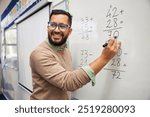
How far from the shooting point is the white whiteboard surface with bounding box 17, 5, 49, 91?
7.26ft

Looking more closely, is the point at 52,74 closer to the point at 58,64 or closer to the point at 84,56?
the point at 58,64

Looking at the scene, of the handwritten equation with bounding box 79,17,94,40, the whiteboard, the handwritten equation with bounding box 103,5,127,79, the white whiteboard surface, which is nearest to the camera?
the whiteboard

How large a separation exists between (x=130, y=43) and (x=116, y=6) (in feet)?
0.74

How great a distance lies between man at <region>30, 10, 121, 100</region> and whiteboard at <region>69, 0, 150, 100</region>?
0.30ft

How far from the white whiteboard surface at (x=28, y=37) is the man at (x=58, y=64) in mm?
852

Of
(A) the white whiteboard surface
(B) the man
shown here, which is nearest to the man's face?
(B) the man

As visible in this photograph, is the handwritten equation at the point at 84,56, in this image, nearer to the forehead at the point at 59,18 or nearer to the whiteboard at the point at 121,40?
the whiteboard at the point at 121,40

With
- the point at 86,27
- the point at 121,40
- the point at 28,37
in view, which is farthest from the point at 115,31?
the point at 28,37

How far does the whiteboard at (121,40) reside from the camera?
3.38 feet

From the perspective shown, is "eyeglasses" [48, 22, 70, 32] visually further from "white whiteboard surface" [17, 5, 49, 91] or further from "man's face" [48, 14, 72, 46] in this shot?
"white whiteboard surface" [17, 5, 49, 91]

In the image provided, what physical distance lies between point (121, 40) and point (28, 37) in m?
1.90

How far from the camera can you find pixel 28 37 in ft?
9.31

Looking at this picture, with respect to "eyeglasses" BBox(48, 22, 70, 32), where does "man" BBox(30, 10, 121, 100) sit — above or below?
below

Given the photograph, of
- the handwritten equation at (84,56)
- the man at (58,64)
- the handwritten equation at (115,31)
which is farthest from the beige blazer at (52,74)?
the handwritten equation at (115,31)
